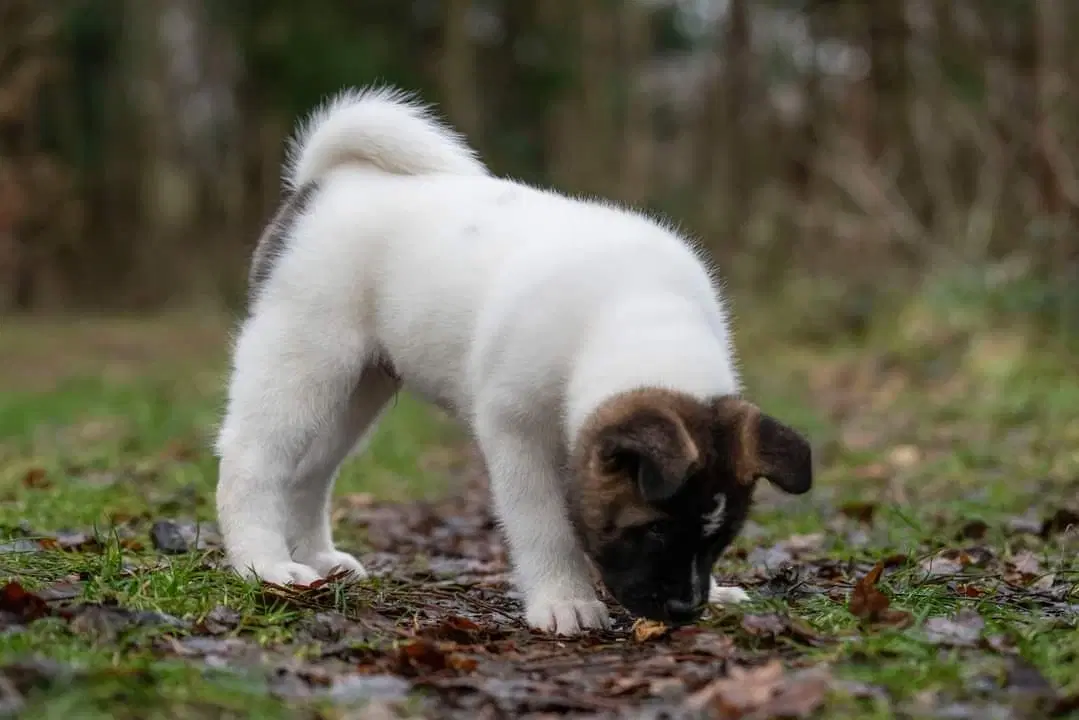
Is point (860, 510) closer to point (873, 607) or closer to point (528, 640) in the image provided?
point (873, 607)

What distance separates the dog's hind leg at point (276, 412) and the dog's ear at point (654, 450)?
159 centimetres

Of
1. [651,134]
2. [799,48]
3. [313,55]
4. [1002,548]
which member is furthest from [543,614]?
[651,134]

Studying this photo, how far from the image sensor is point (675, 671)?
3.93 m

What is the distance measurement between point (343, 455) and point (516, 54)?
2651cm

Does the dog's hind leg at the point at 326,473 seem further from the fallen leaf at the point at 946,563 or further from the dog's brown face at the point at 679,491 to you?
the fallen leaf at the point at 946,563

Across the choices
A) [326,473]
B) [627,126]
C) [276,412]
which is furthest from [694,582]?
[627,126]

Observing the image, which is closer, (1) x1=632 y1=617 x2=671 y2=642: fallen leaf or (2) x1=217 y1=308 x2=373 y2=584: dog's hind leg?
(1) x1=632 y1=617 x2=671 y2=642: fallen leaf

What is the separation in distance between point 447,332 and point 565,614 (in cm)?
118

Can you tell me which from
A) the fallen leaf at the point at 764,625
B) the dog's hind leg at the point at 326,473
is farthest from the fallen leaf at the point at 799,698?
the dog's hind leg at the point at 326,473

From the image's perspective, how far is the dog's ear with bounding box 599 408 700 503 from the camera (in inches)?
154

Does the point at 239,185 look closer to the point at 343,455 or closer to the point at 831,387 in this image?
the point at 831,387

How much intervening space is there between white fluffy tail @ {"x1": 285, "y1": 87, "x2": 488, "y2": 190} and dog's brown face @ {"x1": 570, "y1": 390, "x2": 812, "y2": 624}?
194 cm

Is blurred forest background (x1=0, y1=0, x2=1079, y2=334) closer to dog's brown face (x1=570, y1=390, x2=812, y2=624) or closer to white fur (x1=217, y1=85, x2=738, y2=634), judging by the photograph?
white fur (x1=217, y1=85, x2=738, y2=634)

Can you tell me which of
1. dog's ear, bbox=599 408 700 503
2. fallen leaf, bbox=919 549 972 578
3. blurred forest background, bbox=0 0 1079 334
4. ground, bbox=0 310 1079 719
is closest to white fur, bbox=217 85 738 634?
dog's ear, bbox=599 408 700 503
